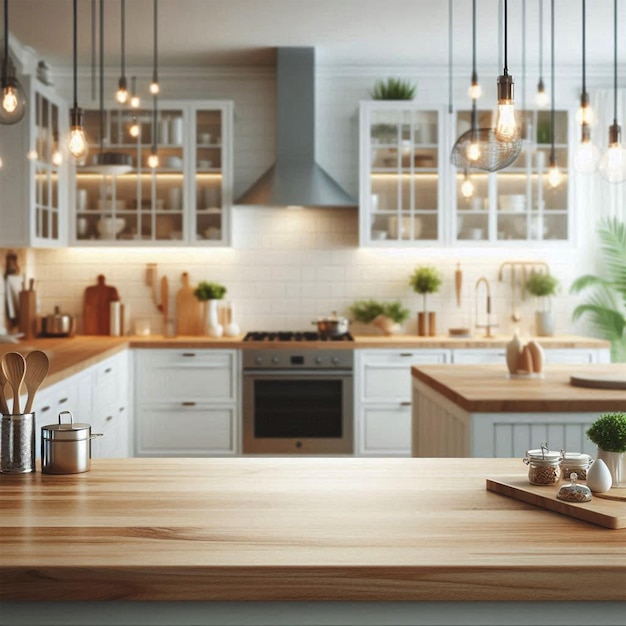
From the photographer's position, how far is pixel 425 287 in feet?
22.4

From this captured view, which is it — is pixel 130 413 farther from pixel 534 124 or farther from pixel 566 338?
pixel 534 124

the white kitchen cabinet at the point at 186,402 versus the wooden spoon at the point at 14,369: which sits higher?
the wooden spoon at the point at 14,369

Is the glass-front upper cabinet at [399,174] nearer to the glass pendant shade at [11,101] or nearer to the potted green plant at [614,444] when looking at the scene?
the glass pendant shade at [11,101]

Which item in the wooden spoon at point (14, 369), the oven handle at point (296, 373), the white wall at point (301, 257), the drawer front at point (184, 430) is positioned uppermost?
the white wall at point (301, 257)

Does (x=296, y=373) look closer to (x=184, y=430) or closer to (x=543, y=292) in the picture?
(x=184, y=430)

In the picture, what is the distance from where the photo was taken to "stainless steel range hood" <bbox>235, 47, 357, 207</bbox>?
6.45 metres

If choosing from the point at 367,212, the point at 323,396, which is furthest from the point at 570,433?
the point at 367,212

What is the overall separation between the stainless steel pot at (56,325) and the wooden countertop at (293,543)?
178 inches

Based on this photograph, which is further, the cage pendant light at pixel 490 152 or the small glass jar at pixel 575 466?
the cage pendant light at pixel 490 152

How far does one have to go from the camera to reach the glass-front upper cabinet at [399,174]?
668 cm

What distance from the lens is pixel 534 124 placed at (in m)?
6.70

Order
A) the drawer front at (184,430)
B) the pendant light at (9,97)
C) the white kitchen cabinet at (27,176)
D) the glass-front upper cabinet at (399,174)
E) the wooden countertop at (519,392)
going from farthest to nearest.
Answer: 1. the glass-front upper cabinet at (399,174)
2. the drawer front at (184,430)
3. the white kitchen cabinet at (27,176)
4. the wooden countertop at (519,392)
5. the pendant light at (9,97)

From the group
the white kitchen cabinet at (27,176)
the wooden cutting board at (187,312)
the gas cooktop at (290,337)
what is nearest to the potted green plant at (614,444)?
the gas cooktop at (290,337)

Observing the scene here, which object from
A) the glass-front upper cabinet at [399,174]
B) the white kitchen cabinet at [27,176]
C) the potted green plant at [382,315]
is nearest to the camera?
the white kitchen cabinet at [27,176]
